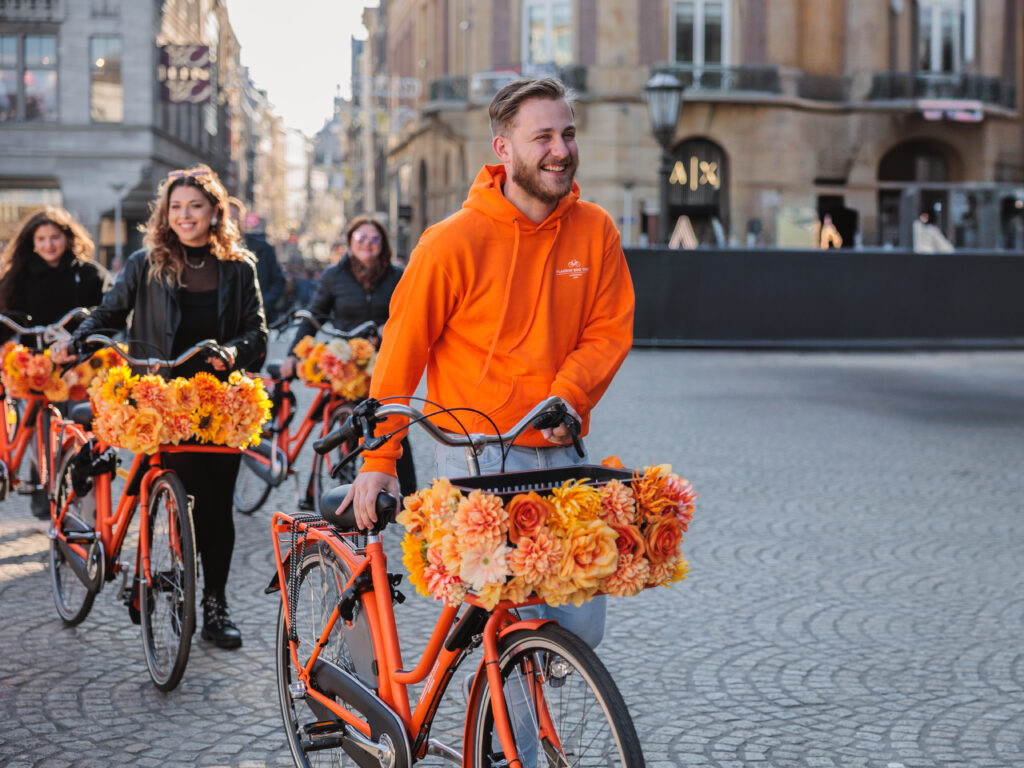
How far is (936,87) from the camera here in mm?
35812

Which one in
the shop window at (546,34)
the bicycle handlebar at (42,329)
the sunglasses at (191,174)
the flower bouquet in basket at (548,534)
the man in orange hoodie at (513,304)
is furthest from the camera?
the shop window at (546,34)

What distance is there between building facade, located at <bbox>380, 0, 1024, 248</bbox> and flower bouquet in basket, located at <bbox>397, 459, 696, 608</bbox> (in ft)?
104

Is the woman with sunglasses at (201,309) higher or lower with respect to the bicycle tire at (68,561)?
higher

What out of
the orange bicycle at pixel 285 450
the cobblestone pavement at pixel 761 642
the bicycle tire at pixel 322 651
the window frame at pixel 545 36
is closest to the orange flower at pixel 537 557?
the bicycle tire at pixel 322 651

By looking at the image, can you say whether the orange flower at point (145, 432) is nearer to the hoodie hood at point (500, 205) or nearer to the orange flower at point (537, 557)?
the hoodie hood at point (500, 205)

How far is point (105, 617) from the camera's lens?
587cm

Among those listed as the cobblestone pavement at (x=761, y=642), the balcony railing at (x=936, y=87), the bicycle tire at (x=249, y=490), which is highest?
the balcony railing at (x=936, y=87)

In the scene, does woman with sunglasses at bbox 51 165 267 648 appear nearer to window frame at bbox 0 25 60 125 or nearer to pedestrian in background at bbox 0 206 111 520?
pedestrian in background at bbox 0 206 111 520

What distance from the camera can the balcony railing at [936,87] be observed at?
117ft

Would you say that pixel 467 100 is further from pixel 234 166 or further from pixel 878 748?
pixel 234 166

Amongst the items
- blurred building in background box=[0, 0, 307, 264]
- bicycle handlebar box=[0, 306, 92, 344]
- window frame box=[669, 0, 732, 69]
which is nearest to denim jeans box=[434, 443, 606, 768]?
bicycle handlebar box=[0, 306, 92, 344]

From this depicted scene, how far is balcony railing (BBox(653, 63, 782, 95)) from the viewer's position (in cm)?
3481

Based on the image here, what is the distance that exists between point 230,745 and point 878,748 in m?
2.07

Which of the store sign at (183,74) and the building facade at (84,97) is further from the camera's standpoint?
the building facade at (84,97)
